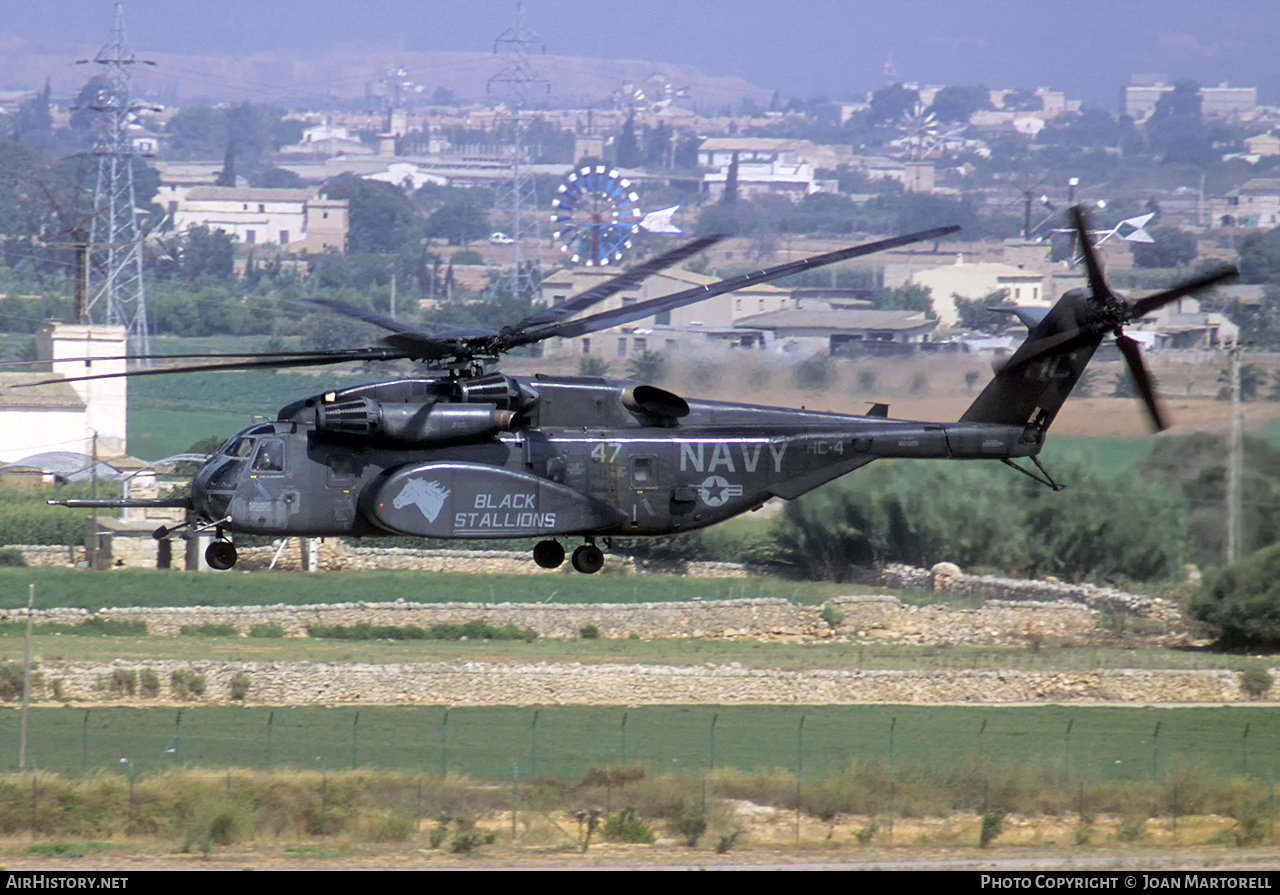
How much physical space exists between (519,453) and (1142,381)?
8126mm

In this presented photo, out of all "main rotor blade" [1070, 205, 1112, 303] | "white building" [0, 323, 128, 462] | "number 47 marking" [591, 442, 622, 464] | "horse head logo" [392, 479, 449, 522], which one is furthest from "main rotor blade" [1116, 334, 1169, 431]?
"white building" [0, 323, 128, 462]

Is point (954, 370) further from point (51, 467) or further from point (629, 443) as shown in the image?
point (51, 467)

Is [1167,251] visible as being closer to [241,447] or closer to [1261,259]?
[1261,259]

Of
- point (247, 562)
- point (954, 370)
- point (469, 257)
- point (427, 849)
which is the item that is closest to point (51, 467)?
point (247, 562)

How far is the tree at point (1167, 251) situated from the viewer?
484 feet

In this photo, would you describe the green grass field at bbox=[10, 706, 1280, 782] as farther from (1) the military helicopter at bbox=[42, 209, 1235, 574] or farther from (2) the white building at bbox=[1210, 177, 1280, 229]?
(2) the white building at bbox=[1210, 177, 1280, 229]

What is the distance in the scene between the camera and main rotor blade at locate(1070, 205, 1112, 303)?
20.4m

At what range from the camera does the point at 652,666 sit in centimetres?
4475

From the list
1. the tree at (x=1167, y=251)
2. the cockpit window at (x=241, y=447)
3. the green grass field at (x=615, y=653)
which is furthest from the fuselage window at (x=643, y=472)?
the tree at (x=1167, y=251)

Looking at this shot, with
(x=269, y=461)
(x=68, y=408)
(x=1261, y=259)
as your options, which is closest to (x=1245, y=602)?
(x=269, y=461)

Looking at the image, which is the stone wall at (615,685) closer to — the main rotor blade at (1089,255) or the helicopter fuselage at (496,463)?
the helicopter fuselage at (496,463)

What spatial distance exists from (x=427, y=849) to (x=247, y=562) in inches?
1374

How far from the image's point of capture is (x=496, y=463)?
21844mm

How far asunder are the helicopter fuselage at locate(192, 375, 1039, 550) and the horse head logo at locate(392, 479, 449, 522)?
0.7 inches
